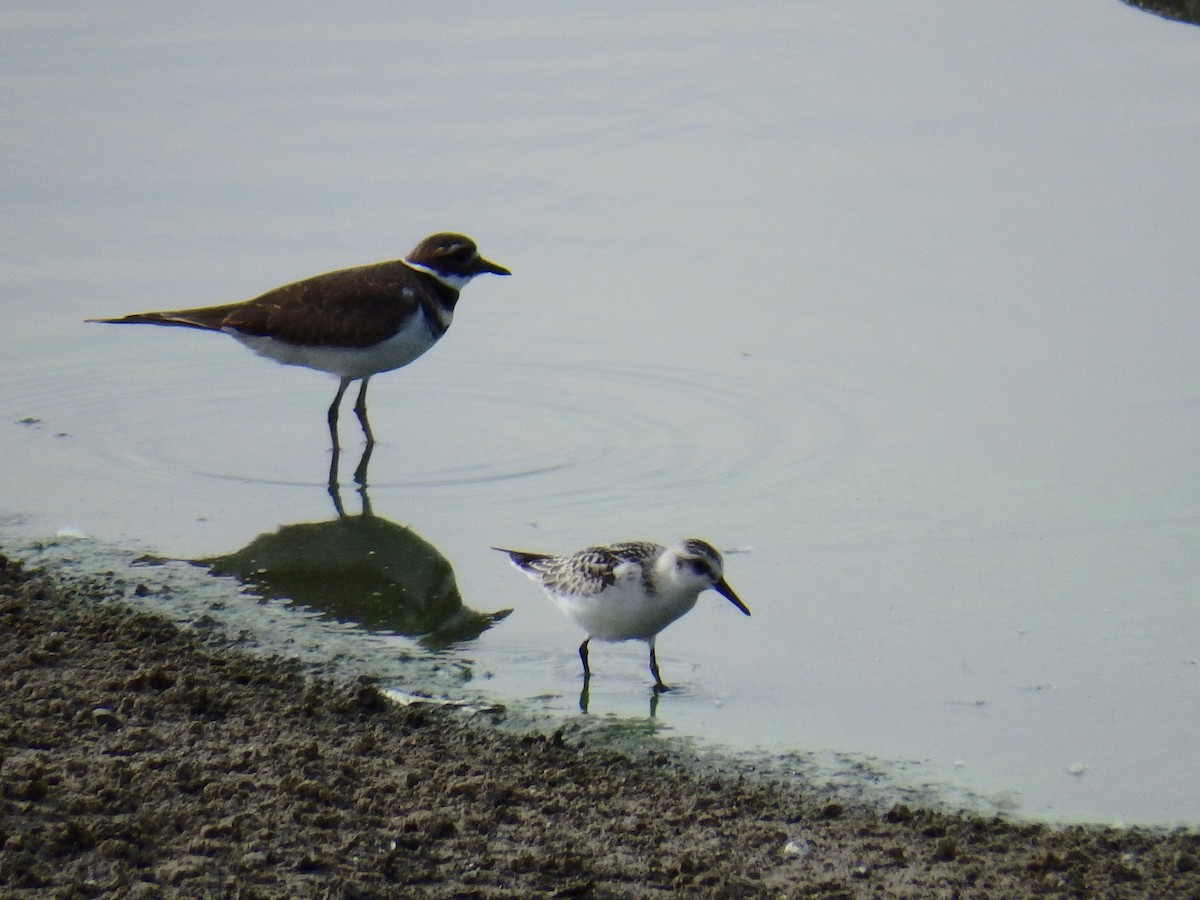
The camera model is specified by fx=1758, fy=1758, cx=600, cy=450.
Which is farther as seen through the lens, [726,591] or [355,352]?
[355,352]

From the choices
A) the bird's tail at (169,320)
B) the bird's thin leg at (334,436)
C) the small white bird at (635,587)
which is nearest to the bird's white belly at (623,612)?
the small white bird at (635,587)

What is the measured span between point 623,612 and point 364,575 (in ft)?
6.39

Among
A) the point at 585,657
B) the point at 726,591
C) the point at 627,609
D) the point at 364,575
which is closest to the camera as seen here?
the point at 627,609

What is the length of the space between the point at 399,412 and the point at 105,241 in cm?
363

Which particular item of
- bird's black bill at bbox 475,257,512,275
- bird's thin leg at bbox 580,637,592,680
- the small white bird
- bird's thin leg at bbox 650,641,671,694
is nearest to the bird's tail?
bird's black bill at bbox 475,257,512,275

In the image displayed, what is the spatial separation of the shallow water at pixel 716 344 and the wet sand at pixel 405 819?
0.54m

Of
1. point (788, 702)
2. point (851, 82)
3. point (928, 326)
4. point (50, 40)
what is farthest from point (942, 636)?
point (50, 40)

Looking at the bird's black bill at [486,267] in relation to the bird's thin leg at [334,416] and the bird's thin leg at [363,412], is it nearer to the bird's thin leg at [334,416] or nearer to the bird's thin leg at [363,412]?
the bird's thin leg at [363,412]

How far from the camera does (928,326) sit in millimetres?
11344

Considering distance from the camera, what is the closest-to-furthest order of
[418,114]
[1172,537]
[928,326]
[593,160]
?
[1172,537] → [928,326] → [593,160] → [418,114]

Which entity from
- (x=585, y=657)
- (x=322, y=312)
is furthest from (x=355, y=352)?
(x=585, y=657)

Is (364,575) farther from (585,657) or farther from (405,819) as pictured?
(405,819)

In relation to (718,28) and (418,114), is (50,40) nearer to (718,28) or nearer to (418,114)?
(418,114)

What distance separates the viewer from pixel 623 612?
6.82 meters
